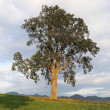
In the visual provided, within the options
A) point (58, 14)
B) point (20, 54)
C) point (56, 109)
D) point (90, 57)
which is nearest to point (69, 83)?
point (90, 57)

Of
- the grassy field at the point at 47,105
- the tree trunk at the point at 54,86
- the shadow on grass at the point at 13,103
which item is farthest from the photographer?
the tree trunk at the point at 54,86

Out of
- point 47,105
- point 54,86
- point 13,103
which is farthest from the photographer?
point 54,86

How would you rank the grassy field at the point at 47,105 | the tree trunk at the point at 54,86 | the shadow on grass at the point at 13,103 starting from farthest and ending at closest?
the tree trunk at the point at 54,86, the shadow on grass at the point at 13,103, the grassy field at the point at 47,105

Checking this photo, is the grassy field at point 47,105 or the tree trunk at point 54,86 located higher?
the tree trunk at point 54,86

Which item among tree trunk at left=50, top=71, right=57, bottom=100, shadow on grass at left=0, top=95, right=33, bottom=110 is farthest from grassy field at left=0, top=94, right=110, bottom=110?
tree trunk at left=50, top=71, right=57, bottom=100

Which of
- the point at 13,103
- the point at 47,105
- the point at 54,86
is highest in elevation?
the point at 54,86

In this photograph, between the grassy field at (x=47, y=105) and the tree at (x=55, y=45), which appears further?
the tree at (x=55, y=45)

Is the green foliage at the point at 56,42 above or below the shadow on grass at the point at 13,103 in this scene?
above

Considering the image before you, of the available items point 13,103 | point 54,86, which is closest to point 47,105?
point 13,103

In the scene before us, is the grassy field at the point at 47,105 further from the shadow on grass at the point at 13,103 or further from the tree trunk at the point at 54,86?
the tree trunk at the point at 54,86

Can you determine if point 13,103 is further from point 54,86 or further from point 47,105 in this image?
point 54,86

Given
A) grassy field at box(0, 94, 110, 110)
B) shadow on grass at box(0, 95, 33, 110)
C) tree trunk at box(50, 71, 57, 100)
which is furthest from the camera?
tree trunk at box(50, 71, 57, 100)

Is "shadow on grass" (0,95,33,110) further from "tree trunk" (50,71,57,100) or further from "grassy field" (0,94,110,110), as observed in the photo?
"tree trunk" (50,71,57,100)

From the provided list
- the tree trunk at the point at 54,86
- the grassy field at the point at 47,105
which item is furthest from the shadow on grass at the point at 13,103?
the tree trunk at the point at 54,86
